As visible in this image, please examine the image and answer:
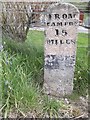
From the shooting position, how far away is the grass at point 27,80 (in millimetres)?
3598

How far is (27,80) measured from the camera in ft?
13.0

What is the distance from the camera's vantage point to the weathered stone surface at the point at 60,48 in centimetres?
391

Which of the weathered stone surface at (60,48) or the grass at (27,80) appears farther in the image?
the weathered stone surface at (60,48)

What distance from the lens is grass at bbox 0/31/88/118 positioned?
3.60 metres

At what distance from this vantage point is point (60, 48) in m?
3.99

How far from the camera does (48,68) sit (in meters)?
4.07

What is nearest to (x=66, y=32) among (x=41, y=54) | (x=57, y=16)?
(x=57, y=16)

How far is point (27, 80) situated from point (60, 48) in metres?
0.50

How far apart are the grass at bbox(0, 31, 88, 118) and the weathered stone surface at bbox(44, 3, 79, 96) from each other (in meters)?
0.17

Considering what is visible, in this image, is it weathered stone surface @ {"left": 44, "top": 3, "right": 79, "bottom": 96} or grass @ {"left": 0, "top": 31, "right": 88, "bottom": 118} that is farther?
weathered stone surface @ {"left": 44, "top": 3, "right": 79, "bottom": 96}

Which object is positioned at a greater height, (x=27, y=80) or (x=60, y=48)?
(x=60, y=48)

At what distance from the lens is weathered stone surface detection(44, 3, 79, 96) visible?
391cm

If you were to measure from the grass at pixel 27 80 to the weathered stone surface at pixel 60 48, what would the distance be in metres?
0.17

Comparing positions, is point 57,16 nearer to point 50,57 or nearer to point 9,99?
point 50,57
